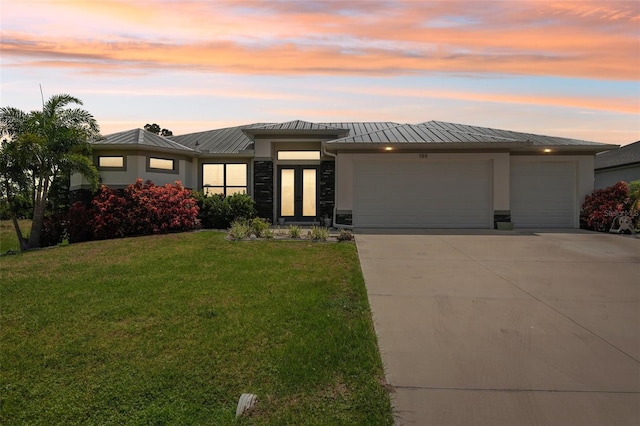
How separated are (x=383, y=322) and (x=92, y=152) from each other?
46.5 ft

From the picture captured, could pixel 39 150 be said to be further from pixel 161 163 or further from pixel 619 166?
pixel 619 166

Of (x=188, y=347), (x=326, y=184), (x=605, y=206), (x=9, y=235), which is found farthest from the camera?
(x=9, y=235)

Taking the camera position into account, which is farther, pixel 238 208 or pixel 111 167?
pixel 111 167

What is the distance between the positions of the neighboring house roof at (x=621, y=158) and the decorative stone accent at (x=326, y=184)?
52.0 feet

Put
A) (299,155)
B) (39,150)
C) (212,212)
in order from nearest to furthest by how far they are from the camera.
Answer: (39,150), (212,212), (299,155)

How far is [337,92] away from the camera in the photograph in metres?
10.9

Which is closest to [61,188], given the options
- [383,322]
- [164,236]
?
[164,236]

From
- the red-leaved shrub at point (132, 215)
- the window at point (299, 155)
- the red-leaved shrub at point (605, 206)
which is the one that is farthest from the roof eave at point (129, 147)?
the red-leaved shrub at point (605, 206)

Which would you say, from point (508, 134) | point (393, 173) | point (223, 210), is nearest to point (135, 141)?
point (223, 210)

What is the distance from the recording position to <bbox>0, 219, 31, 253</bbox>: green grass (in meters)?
Answer: 14.6

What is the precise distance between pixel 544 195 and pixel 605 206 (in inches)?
75.7

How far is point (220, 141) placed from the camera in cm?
1822

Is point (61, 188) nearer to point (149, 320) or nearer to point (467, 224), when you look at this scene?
point (149, 320)

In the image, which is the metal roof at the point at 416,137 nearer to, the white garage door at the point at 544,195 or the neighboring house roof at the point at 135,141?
the white garage door at the point at 544,195
